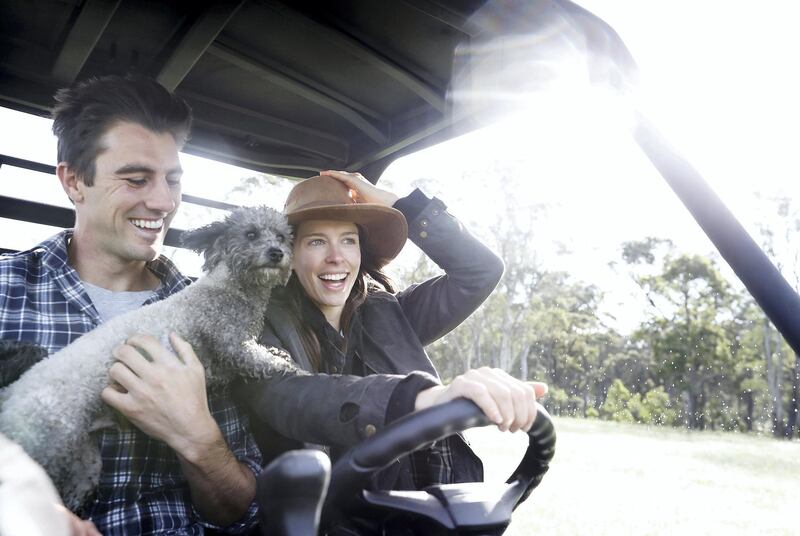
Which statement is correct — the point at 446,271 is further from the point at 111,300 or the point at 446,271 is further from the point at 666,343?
the point at 666,343

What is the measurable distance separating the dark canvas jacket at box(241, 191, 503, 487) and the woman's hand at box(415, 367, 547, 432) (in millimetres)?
174

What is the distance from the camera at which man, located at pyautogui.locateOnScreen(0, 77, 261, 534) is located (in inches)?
77.7

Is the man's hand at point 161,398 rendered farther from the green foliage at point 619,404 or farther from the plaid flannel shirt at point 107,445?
the green foliage at point 619,404

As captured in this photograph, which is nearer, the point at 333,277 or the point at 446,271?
the point at 333,277

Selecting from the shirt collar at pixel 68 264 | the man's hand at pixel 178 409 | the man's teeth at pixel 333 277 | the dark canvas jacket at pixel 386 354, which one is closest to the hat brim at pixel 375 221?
the dark canvas jacket at pixel 386 354

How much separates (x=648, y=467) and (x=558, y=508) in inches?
282

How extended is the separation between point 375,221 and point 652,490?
10470 millimetres

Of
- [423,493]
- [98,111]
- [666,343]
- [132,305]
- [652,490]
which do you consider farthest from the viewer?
Result: [666,343]

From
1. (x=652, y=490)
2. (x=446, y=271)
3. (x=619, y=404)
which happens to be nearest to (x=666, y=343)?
(x=619, y=404)

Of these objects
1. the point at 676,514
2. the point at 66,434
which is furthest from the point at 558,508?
the point at 66,434

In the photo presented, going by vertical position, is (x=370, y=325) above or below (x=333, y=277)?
below

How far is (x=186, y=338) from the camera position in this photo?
2.29m

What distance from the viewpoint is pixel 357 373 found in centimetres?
247

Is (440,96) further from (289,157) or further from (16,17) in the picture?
(16,17)
